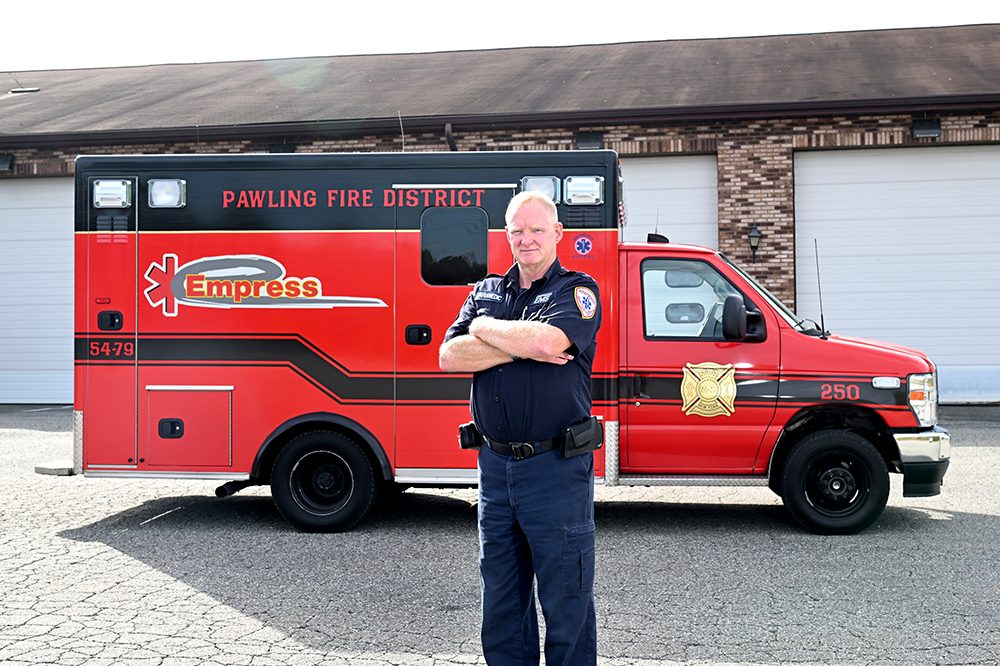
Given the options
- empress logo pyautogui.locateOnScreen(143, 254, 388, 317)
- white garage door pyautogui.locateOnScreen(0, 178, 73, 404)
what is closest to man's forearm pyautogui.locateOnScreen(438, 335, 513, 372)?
empress logo pyautogui.locateOnScreen(143, 254, 388, 317)

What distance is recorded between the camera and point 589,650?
317 cm

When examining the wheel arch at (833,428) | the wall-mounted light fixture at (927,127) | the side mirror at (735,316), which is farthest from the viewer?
the wall-mounted light fixture at (927,127)

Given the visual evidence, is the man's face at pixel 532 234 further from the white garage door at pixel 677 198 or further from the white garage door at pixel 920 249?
the white garage door at pixel 920 249

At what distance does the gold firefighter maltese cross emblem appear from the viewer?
6383 millimetres

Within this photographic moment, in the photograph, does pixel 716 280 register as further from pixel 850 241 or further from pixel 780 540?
pixel 850 241

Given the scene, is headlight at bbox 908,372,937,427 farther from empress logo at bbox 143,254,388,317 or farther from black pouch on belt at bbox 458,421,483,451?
black pouch on belt at bbox 458,421,483,451

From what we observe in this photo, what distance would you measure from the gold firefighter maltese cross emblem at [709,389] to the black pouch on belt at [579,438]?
132 inches

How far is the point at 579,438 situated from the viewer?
124 inches

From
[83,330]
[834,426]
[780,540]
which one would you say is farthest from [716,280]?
[83,330]

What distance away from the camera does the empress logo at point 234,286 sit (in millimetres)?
6559

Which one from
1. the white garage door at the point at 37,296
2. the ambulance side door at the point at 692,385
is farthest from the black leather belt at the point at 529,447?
the white garage door at the point at 37,296

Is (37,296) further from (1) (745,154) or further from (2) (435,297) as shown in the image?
(2) (435,297)

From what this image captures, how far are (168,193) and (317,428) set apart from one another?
210cm

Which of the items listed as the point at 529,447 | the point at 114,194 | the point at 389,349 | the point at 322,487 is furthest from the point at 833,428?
the point at 114,194
